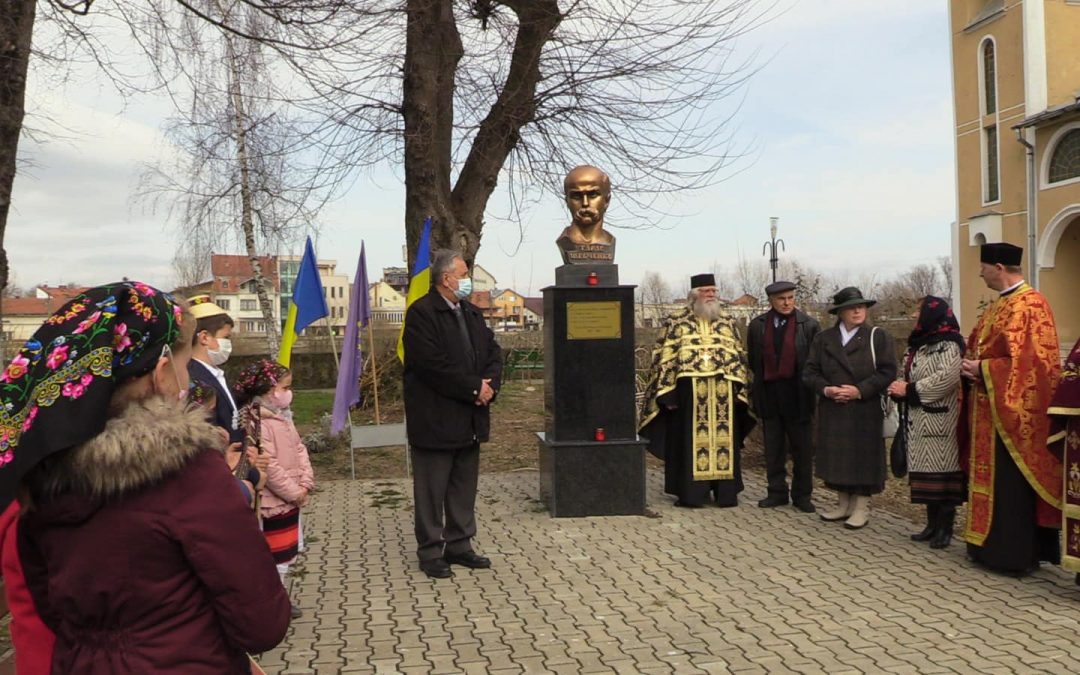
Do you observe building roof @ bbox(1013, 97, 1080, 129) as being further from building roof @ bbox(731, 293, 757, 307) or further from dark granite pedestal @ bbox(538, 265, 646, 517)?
dark granite pedestal @ bbox(538, 265, 646, 517)

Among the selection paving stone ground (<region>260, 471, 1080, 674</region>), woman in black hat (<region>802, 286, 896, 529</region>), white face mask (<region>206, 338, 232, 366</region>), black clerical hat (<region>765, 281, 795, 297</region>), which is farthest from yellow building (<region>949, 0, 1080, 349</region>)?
white face mask (<region>206, 338, 232, 366</region>)

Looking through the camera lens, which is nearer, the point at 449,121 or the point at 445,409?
the point at 445,409

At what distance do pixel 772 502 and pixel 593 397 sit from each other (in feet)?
6.04

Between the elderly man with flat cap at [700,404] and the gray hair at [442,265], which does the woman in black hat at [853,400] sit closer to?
the elderly man with flat cap at [700,404]

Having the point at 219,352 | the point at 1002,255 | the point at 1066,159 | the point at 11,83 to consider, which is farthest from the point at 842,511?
the point at 1066,159

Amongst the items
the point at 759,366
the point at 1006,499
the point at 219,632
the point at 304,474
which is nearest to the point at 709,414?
the point at 759,366

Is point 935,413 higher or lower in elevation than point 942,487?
higher

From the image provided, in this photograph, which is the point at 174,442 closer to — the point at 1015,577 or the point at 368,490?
the point at 1015,577

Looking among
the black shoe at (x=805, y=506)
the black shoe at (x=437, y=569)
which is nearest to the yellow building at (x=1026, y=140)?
the black shoe at (x=805, y=506)

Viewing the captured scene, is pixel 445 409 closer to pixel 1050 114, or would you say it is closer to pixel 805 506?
pixel 805 506

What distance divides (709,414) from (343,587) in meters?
3.47

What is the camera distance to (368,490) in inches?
359

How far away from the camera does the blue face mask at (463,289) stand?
5824 millimetres

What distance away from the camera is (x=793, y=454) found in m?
7.62
